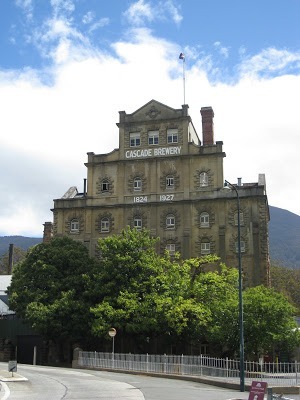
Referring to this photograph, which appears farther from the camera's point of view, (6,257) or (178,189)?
(6,257)

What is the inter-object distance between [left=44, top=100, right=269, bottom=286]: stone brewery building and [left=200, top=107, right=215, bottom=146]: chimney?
73 millimetres

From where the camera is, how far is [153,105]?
58.4 meters

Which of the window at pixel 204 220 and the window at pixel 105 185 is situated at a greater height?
the window at pixel 105 185

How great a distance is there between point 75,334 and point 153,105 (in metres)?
25.5

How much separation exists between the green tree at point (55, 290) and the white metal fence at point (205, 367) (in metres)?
6.60

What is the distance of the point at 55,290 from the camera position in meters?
46.8

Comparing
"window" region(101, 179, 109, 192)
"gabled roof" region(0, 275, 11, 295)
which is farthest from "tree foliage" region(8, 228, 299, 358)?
"gabled roof" region(0, 275, 11, 295)

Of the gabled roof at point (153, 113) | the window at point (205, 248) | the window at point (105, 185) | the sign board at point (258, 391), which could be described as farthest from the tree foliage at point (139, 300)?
the sign board at point (258, 391)

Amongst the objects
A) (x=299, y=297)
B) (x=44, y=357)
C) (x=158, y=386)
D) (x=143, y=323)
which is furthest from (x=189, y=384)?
(x=299, y=297)

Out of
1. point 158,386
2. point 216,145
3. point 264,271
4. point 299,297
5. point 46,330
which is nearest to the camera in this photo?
point 158,386

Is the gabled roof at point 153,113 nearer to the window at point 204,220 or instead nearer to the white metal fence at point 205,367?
the window at point 204,220

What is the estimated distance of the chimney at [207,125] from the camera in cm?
5858

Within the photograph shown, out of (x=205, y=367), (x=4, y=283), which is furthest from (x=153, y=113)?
(x=205, y=367)

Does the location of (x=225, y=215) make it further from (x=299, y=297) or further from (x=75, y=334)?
(x=299, y=297)
